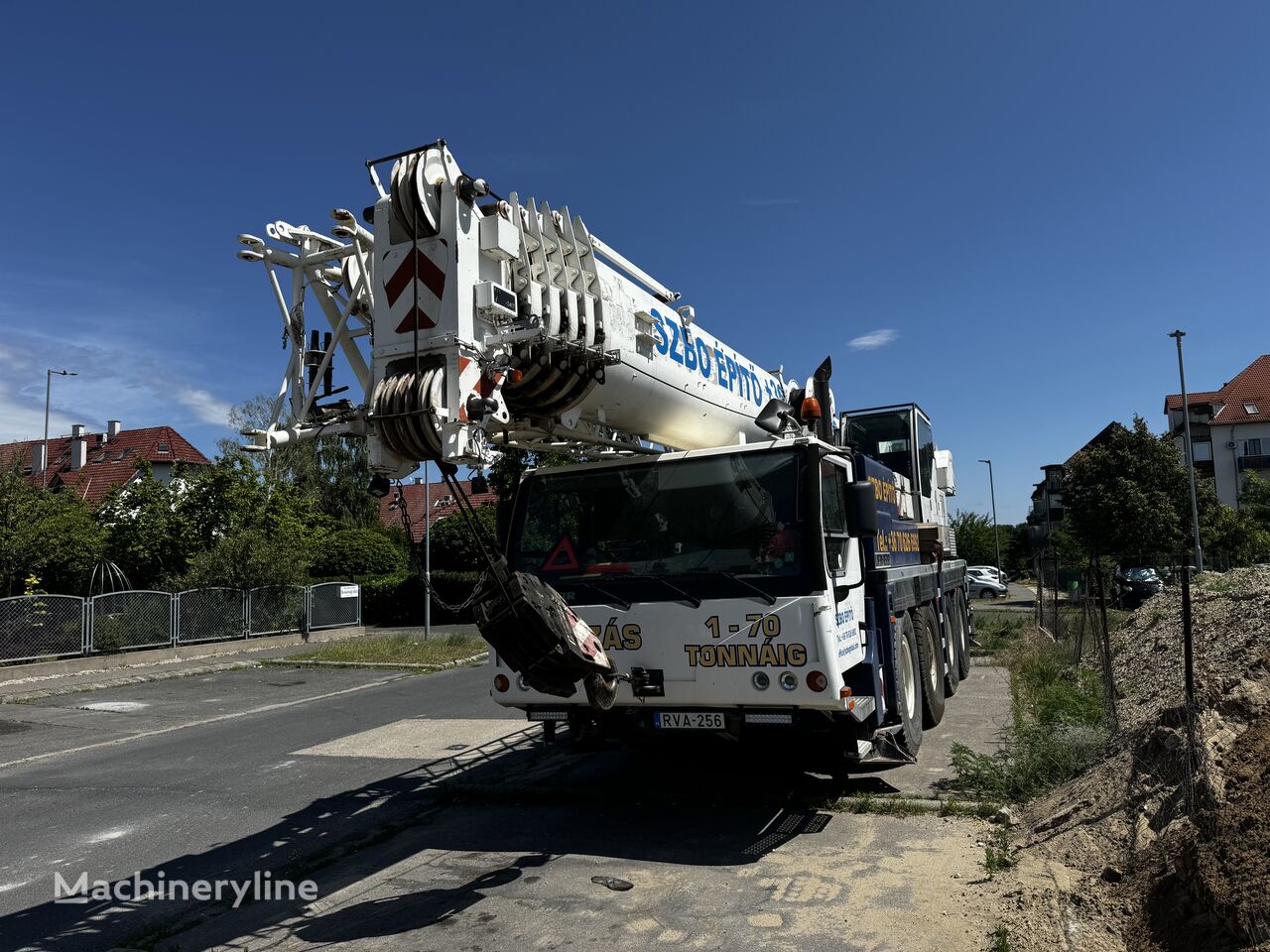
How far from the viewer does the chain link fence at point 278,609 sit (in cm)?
2306

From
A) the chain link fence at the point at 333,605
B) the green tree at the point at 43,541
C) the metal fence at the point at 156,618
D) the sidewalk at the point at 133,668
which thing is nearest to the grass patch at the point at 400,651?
the sidewalk at the point at 133,668

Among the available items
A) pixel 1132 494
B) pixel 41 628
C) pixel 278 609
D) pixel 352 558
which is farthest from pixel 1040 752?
pixel 1132 494

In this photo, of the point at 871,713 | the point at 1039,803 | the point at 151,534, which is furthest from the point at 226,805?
the point at 151,534

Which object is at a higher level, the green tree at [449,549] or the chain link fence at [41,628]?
the green tree at [449,549]

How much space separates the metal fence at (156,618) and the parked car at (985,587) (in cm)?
2659

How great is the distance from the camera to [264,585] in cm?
2347

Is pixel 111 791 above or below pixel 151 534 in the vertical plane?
below

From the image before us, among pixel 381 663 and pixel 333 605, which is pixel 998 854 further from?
pixel 333 605

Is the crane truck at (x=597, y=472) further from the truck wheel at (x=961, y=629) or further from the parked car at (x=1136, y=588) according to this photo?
the parked car at (x=1136, y=588)

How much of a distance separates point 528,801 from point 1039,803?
3713 millimetres

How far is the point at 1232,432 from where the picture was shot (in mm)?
59094

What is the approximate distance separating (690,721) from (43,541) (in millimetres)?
20751

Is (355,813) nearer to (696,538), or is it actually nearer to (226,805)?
(226,805)

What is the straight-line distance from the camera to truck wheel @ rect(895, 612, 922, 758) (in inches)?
282
